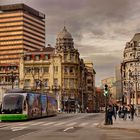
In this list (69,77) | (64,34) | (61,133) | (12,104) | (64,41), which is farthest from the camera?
(64,34)

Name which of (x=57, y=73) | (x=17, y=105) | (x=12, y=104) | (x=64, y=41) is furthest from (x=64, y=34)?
(x=12, y=104)

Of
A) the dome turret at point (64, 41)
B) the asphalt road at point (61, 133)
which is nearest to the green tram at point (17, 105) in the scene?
the asphalt road at point (61, 133)

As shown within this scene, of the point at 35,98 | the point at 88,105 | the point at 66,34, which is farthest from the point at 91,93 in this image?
the point at 35,98

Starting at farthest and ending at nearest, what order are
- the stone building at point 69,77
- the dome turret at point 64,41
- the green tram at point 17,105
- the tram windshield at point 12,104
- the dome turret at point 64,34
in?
the dome turret at point 64,34 → the dome turret at point 64,41 → the stone building at point 69,77 → the green tram at point 17,105 → the tram windshield at point 12,104

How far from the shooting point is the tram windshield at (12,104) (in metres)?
51.8

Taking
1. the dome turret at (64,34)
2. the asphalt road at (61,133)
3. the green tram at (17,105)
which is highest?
the dome turret at (64,34)

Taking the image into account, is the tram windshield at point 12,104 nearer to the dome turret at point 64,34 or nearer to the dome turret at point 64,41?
the dome turret at point 64,41

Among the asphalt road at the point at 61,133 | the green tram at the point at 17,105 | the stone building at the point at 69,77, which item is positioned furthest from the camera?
the stone building at the point at 69,77

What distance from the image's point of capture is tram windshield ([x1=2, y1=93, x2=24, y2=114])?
5184 cm

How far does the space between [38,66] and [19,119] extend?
333ft

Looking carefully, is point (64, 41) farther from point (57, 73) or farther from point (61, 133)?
point (61, 133)

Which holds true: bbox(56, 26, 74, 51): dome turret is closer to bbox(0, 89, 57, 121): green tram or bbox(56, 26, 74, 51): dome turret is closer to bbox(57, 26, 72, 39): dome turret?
bbox(57, 26, 72, 39): dome turret

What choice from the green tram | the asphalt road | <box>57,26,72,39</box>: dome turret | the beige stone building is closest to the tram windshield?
the green tram

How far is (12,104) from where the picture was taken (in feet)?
170
